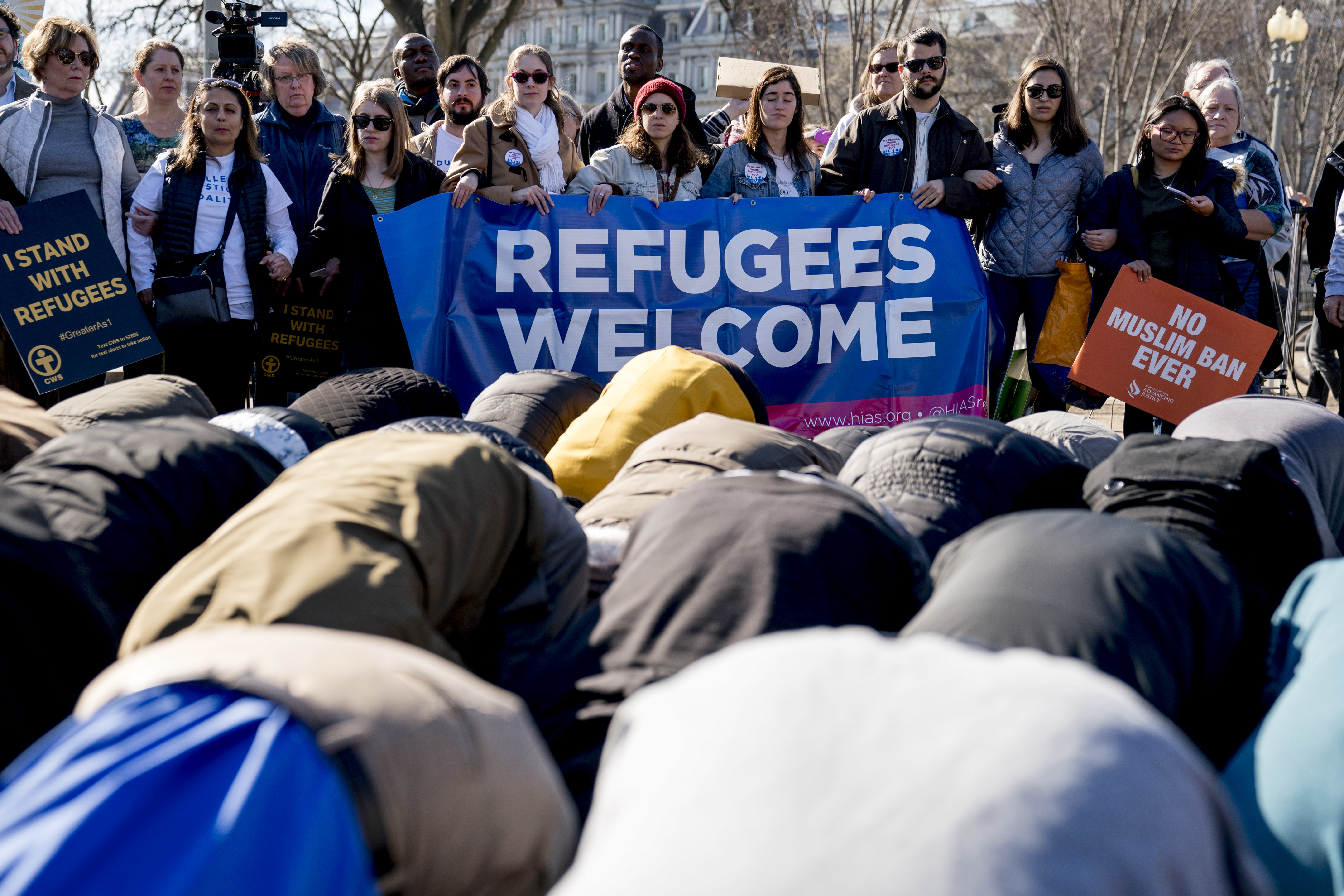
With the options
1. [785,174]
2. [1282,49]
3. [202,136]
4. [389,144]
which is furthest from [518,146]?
[1282,49]

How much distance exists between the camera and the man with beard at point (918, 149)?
21.2 ft

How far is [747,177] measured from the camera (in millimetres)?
6633

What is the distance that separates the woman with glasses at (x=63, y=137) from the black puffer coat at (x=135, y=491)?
3.90 m

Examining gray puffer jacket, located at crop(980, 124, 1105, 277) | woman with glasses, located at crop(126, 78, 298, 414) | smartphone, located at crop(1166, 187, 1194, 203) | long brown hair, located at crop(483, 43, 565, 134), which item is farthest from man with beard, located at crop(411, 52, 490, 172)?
smartphone, located at crop(1166, 187, 1194, 203)

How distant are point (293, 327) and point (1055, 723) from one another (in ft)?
19.7

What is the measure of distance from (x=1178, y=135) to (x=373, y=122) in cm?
425

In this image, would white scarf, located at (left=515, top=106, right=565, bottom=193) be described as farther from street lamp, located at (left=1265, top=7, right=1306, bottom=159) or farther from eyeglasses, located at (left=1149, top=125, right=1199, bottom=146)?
street lamp, located at (left=1265, top=7, right=1306, bottom=159)

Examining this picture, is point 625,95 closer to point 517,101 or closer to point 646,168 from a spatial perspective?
point 517,101

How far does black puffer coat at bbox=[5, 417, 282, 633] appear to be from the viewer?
8.17ft

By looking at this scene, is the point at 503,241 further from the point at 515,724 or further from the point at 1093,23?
the point at 1093,23

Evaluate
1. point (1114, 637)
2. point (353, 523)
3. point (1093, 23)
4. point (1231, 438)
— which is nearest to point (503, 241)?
point (1231, 438)

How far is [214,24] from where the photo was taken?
41.2 ft

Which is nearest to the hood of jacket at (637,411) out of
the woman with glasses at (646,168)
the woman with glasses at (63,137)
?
the woman with glasses at (646,168)

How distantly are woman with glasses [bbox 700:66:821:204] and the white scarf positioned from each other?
0.89m
